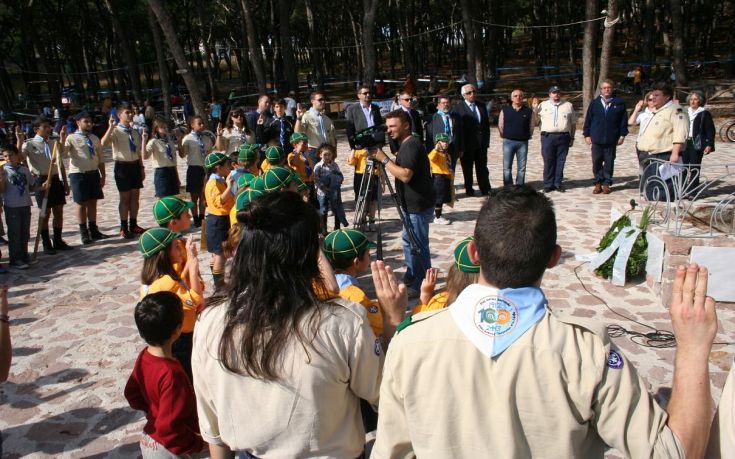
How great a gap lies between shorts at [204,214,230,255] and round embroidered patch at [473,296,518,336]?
460 cm

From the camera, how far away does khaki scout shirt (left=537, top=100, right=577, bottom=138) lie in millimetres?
9281

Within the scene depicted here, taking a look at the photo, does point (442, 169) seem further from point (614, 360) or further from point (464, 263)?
point (614, 360)

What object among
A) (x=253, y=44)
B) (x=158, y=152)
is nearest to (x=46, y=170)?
(x=158, y=152)

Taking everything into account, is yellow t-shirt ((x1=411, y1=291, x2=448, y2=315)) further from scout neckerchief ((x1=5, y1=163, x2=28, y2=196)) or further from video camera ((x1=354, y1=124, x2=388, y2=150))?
scout neckerchief ((x1=5, y1=163, x2=28, y2=196))

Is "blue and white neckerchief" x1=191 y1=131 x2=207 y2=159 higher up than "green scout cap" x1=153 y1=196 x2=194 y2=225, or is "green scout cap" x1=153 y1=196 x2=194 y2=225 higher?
"blue and white neckerchief" x1=191 y1=131 x2=207 y2=159

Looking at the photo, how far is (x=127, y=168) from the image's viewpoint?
331 inches

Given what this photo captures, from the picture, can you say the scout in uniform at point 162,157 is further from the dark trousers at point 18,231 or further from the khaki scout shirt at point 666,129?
the khaki scout shirt at point 666,129

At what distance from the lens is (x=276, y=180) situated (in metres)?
4.64

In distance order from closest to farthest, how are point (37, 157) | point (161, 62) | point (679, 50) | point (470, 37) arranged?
1. point (37, 157)
2. point (679, 50)
3. point (161, 62)
4. point (470, 37)

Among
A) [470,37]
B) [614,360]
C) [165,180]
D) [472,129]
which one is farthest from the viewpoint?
[470,37]

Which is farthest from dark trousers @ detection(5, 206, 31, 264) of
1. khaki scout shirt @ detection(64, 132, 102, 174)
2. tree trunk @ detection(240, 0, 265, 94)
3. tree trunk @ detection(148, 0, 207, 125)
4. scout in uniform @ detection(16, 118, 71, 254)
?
tree trunk @ detection(240, 0, 265, 94)

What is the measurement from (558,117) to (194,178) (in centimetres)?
569

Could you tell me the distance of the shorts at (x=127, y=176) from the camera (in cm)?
834

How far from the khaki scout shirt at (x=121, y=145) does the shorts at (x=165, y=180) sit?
382 millimetres
